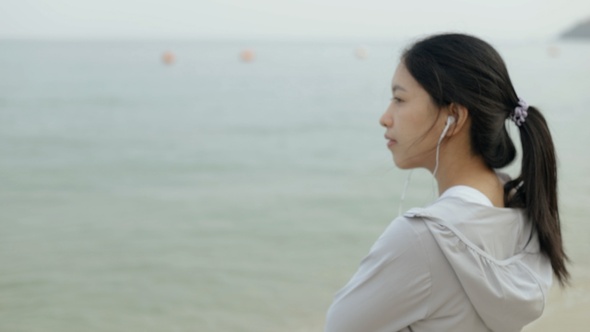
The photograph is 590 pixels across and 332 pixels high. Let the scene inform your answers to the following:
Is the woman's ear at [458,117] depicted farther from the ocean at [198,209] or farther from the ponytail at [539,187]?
the ocean at [198,209]

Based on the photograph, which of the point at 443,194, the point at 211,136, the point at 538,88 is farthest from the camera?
the point at 538,88

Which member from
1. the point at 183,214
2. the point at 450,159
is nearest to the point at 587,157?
the point at 183,214

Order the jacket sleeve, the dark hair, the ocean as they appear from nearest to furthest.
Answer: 1. the jacket sleeve
2. the dark hair
3. the ocean

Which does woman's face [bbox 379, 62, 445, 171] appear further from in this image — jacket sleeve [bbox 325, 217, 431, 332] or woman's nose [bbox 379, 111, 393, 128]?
jacket sleeve [bbox 325, 217, 431, 332]

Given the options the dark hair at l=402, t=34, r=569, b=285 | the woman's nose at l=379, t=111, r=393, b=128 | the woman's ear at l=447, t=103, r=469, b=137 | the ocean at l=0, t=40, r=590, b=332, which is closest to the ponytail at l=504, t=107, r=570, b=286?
the dark hair at l=402, t=34, r=569, b=285

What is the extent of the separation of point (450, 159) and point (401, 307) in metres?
0.30

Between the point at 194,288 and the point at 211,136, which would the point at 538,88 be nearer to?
the point at 211,136

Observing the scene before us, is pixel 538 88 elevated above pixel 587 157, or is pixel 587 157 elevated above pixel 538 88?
pixel 538 88

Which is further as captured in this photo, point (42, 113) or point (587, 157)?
point (42, 113)

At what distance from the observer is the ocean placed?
14.3 ft

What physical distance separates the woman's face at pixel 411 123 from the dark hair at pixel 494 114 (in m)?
0.02

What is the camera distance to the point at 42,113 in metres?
14.8

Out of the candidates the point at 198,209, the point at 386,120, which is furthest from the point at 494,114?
the point at 198,209

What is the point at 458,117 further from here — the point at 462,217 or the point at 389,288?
the point at 389,288
